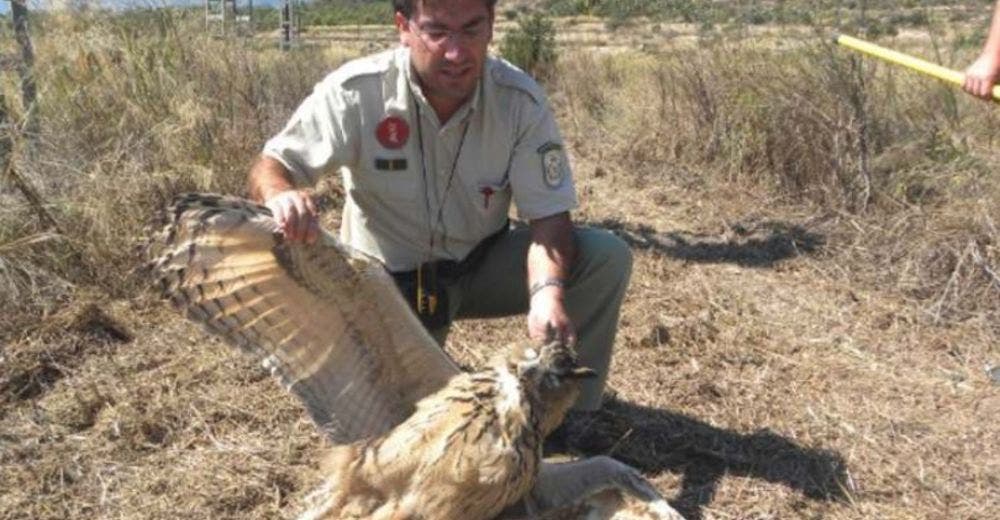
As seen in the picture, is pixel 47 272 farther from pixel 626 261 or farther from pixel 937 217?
pixel 937 217

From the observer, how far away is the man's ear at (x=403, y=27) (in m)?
3.25

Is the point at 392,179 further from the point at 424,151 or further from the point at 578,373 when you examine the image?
the point at 578,373

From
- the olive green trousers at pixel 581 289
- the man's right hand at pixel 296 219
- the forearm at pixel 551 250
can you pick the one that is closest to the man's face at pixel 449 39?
the forearm at pixel 551 250

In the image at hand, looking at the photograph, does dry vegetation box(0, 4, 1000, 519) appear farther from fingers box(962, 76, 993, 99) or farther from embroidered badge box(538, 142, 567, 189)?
fingers box(962, 76, 993, 99)

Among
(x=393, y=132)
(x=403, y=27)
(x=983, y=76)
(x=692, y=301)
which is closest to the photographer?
(x=403, y=27)

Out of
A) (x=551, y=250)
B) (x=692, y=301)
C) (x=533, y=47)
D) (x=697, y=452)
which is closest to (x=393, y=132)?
(x=551, y=250)

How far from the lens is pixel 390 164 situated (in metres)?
3.54

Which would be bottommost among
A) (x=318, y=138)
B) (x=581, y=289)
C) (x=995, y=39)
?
(x=581, y=289)

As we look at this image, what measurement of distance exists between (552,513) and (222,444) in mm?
1425

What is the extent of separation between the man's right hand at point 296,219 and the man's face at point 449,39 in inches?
32.9

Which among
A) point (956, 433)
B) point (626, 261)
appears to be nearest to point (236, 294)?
point (626, 261)

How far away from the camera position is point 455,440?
271cm

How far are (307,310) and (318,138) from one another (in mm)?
868

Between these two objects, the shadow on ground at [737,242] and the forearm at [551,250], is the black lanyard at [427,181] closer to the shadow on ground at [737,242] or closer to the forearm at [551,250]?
the forearm at [551,250]
